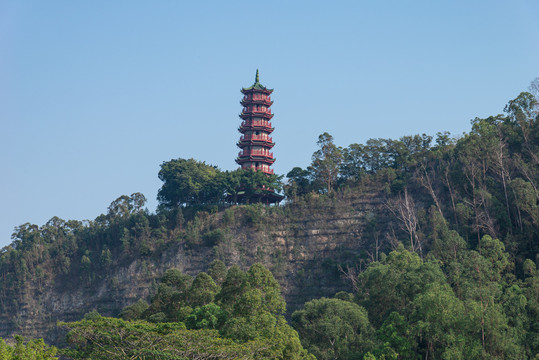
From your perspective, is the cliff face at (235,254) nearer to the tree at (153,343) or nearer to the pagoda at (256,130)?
the pagoda at (256,130)

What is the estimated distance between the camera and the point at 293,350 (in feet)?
121

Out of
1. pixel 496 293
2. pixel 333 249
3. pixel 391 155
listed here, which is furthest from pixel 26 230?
pixel 496 293

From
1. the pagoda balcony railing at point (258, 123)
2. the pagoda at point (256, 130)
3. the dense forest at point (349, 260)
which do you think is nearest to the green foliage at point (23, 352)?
the dense forest at point (349, 260)

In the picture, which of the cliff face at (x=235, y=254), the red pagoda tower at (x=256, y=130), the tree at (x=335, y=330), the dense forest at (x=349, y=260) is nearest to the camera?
the dense forest at (x=349, y=260)

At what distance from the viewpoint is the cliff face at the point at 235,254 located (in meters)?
58.9

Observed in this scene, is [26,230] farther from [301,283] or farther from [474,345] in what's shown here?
[474,345]

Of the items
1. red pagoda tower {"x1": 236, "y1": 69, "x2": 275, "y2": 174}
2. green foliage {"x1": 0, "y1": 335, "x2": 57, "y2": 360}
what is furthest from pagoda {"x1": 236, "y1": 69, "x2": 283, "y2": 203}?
green foliage {"x1": 0, "y1": 335, "x2": 57, "y2": 360}

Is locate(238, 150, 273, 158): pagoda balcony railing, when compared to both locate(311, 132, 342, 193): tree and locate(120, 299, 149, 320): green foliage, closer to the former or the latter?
locate(311, 132, 342, 193): tree

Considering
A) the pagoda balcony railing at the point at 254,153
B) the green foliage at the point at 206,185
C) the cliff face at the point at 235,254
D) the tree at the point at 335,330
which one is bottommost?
the tree at the point at 335,330

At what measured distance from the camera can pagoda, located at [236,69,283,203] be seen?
69.8 m

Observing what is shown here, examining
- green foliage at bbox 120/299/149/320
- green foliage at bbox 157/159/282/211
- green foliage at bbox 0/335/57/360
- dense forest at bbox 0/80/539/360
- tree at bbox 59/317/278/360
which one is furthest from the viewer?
green foliage at bbox 157/159/282/211

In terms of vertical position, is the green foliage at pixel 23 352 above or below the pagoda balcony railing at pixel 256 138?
below

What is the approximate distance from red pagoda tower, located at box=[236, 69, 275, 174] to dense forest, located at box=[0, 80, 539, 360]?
14.0 feet

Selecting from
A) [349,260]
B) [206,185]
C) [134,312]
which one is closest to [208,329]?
[134,312]
